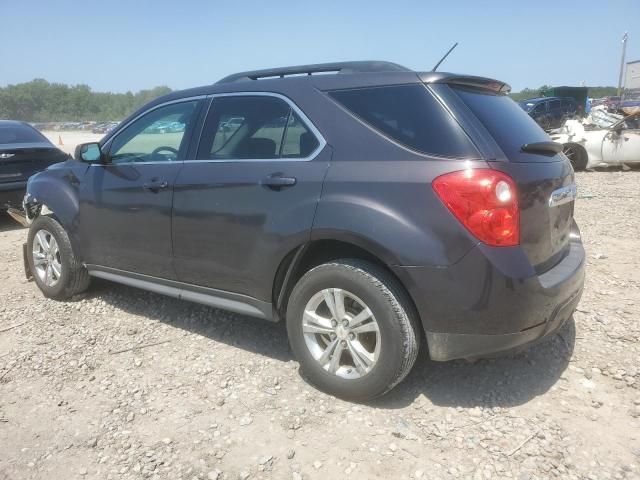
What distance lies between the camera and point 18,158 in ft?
25.7

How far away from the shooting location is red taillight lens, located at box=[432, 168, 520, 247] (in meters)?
2.48

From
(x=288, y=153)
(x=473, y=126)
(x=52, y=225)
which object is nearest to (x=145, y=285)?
(x=52, y=225)

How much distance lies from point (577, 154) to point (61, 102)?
125m

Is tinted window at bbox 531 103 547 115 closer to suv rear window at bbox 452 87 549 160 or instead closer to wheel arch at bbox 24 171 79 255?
suv rear window at bbox 452 87 549 160

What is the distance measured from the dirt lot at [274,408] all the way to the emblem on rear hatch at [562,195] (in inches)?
41.2

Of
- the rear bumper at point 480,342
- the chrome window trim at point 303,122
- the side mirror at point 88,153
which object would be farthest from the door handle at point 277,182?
the side mirror at point 88,153

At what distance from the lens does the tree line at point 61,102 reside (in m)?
105

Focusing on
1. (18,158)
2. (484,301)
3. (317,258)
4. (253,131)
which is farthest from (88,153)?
(18,158)

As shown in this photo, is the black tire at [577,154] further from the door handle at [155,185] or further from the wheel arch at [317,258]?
the door handle at [155,185]

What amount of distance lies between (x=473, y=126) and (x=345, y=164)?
26.9 inches

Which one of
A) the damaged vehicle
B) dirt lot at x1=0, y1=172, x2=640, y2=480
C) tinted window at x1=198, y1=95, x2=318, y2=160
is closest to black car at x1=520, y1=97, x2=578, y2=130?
the damaged vehicle

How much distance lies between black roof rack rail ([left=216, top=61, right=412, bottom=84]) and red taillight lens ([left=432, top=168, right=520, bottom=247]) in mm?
818

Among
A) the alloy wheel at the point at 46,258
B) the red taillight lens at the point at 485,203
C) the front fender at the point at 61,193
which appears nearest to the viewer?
the red taillight lens at the point at 485,203

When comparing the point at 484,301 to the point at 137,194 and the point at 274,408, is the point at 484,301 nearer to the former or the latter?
the point at 274,408
